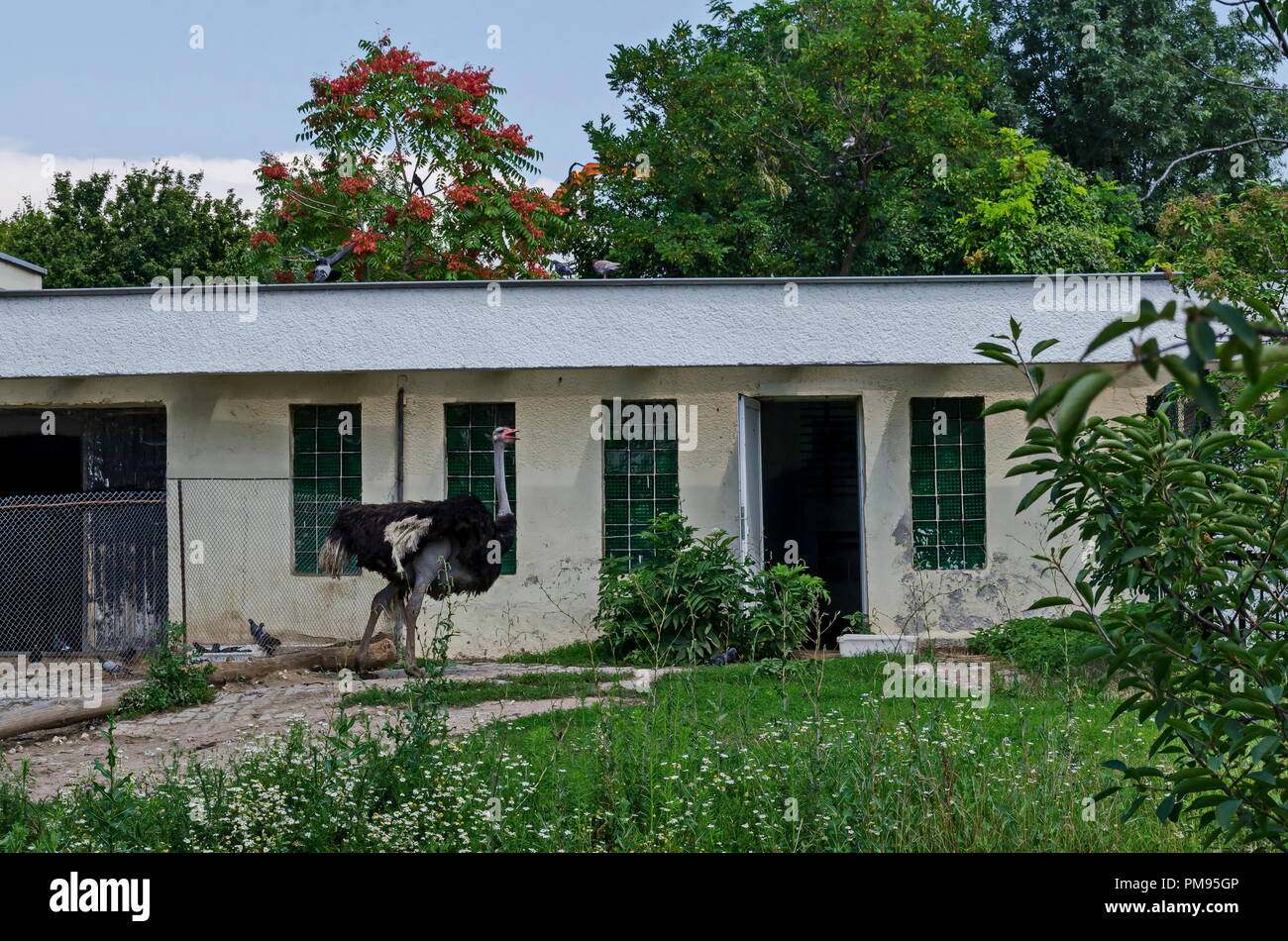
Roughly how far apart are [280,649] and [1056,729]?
8229 mm

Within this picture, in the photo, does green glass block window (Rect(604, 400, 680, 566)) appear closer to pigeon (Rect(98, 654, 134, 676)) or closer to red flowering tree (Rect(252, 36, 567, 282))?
pigeon (Rect(98, 654, 134, 676))

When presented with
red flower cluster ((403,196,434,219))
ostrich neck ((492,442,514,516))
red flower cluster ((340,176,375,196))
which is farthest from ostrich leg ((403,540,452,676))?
red flower cluster ((340,176,375,196))

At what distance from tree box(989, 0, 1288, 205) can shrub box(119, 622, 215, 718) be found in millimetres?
20678

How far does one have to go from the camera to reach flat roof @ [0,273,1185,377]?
42.7 feet

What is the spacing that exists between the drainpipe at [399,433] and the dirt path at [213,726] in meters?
2.87

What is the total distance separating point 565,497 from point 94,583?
492 centimetres

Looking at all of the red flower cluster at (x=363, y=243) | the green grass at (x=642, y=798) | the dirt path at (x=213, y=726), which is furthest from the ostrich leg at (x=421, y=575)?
the red flower cluster at (x=363, y=243)

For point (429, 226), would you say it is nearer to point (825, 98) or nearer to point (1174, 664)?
point (825, 98)

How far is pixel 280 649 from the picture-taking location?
12.7m

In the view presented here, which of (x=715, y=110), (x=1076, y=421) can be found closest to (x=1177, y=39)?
(x=715, y=110)

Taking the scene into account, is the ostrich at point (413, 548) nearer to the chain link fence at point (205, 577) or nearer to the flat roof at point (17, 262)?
the chain link fence at point (205, 577)

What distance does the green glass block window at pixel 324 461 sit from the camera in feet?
44.4

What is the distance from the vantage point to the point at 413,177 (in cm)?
2200

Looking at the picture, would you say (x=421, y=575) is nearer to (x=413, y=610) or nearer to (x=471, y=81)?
(x=413, y=610)
